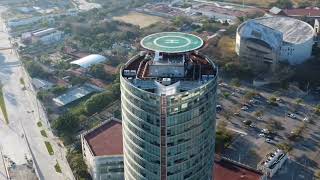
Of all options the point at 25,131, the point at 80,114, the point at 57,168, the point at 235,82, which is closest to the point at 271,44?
the point at 235,82

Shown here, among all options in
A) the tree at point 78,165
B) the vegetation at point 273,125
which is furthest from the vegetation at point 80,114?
the vegetation at point 273,125

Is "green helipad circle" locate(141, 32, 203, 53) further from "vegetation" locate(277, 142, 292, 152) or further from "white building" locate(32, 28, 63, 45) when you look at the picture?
"white building" locate(32, 28, 63, 45)

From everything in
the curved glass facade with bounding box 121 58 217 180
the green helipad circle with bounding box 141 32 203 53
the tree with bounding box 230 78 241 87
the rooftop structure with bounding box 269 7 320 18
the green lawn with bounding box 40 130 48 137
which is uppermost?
the green helipad circle with bounding box 141 32 203 53

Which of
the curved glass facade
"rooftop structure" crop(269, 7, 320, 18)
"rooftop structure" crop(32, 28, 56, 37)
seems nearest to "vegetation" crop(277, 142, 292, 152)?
the curved glass facade

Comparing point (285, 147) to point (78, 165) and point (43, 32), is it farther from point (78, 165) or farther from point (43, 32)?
point (43, 32)

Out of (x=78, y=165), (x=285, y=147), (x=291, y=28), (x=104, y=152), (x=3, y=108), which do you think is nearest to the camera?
(x=104, y=152)

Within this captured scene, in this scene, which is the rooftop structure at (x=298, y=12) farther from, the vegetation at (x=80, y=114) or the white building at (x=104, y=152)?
the white building at (x=104, y=152)
